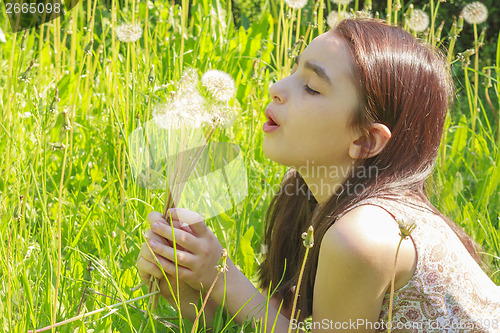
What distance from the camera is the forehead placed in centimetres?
105

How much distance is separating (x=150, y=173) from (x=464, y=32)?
2602 millimetres

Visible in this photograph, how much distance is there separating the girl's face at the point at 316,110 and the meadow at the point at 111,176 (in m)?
0.19

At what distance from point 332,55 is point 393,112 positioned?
14cm

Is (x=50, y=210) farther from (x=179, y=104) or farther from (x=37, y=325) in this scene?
(x=179, y=104)

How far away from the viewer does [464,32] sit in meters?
3.49

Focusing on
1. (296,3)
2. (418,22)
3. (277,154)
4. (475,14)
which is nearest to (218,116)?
(277,154)

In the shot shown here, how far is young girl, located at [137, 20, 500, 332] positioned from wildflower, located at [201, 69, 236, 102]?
0.11 m

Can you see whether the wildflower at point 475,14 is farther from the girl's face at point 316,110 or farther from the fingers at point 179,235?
the fingers at point 179,235

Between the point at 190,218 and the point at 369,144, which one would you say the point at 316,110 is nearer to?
the point at 369,144

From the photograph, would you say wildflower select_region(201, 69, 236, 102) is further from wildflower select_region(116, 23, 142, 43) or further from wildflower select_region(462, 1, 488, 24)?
wildflower select_region(462, 1, 488, 24)

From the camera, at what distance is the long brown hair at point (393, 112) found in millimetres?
1049

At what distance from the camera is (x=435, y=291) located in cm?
98

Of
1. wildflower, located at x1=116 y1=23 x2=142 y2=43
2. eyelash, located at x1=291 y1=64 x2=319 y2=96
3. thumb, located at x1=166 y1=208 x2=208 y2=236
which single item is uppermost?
eyelash, located at x1=291 y1=64 x2=319 y2=96

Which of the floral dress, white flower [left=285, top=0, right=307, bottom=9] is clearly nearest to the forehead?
the floral dress
